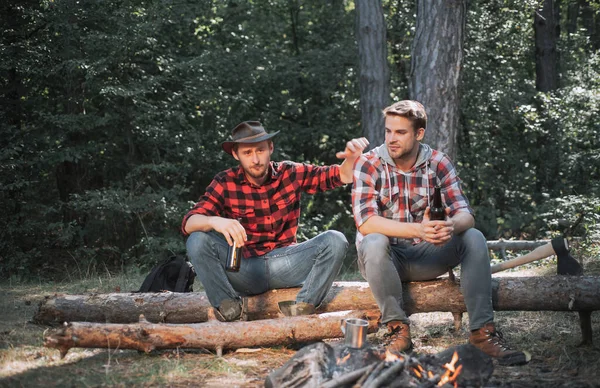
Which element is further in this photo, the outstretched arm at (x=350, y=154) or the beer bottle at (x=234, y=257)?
the outstretched arm at (x=350, y=154)

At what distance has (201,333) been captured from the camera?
4.44m

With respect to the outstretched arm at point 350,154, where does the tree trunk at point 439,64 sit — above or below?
above

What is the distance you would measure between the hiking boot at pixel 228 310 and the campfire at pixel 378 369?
42.1 inches

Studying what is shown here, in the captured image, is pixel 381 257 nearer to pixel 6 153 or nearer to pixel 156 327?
pixel 156 327

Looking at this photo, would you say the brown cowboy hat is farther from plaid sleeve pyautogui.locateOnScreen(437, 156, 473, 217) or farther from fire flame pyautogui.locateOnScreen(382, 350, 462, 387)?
fire flame pyautogui.locateOnScreen(382, 350, 462, 387)

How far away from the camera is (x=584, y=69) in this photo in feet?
47.6

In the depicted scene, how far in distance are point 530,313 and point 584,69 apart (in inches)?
413

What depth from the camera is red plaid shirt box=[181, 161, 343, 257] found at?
4.99 metres

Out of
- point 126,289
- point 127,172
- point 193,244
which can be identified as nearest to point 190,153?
point 127,172

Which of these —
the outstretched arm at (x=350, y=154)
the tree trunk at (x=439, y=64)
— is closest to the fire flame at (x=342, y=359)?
the outstretched arm at (x=350, y=154)

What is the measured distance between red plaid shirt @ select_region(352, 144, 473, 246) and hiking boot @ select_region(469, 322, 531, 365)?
920mm

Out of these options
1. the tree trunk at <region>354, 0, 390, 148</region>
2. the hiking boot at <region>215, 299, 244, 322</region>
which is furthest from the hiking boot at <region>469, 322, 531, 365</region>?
the tree trunk at <region>354, 0, 390, 148</region>

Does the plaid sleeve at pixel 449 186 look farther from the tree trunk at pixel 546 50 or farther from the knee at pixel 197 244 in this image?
the tree trunk at pixel 546 50

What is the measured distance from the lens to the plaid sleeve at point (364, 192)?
184 inches
